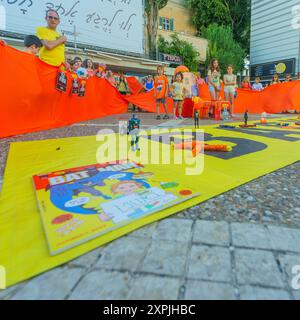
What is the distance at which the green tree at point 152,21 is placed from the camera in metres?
16.2

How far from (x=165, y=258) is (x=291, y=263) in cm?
55

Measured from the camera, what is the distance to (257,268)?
A: 3.32ft

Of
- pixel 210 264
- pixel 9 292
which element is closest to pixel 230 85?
pixel 210 264

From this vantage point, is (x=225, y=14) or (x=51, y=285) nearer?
(x=51, y=285)

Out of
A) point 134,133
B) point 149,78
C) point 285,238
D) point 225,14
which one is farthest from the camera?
point 225,14

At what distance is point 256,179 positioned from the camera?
204 centimetres

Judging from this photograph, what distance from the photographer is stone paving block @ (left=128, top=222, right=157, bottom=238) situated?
4.08 feet

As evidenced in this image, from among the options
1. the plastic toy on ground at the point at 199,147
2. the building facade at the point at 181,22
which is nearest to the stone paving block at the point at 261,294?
the plastic toy on ground at the point at 199,147

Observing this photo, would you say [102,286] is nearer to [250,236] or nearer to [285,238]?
[250,236]

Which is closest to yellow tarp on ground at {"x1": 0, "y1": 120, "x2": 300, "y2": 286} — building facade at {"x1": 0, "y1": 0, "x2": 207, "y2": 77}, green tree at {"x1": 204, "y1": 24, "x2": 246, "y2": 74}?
building facade at {"x1": 0, "y1": 0, "x2": 207, "y2": 77}

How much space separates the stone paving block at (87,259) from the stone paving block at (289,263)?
0.81 meters

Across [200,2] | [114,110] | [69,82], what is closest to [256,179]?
[69,82]

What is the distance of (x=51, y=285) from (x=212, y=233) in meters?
0.80

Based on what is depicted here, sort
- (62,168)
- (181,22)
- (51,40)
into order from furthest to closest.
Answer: (181,22)
(51,40)
(62,168)
